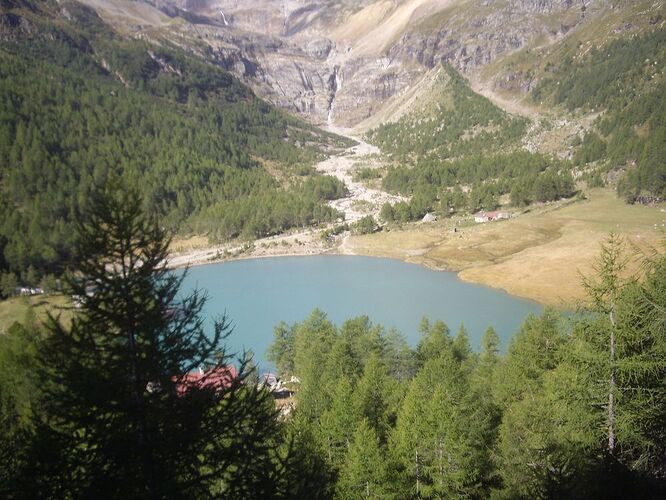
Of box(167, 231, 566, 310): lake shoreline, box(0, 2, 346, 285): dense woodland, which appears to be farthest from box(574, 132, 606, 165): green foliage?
box(167, 231, 566, 310): lake shoreline

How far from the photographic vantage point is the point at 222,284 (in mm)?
78375

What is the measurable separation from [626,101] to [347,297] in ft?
478

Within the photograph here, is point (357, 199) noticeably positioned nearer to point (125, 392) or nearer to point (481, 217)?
point (481, 217)

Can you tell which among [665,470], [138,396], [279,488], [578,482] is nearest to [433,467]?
[578,482]

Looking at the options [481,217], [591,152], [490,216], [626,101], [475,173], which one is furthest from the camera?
[626,101]

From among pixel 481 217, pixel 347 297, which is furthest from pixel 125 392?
pixel 481 217

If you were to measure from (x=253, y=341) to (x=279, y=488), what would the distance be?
4575 centimetres

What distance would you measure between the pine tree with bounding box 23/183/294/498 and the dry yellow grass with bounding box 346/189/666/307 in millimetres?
56751

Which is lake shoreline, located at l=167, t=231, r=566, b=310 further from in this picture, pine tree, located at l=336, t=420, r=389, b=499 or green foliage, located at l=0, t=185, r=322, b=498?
green foliage, located at l=0, t=185, r=322, b=498

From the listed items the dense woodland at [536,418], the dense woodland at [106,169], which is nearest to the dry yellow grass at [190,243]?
the dense woodland at [106,169]

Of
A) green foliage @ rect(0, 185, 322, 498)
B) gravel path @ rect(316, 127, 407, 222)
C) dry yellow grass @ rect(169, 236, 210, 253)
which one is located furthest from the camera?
gravel path @ rect(316, 127, 407, 222)

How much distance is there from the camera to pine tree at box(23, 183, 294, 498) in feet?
19.7

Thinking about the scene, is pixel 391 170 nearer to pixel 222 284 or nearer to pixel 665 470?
pixel 222 284

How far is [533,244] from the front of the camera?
3132 inches
